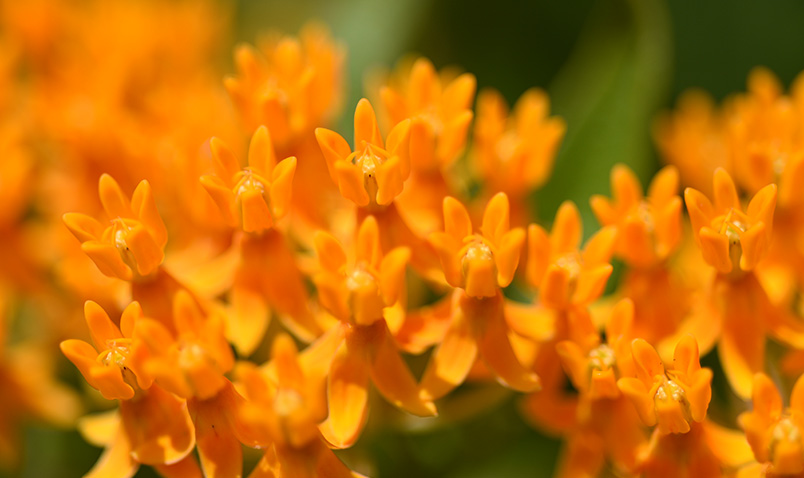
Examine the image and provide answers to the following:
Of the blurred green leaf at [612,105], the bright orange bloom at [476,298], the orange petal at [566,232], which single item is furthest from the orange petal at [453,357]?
the blurred green leaf at [612,105]

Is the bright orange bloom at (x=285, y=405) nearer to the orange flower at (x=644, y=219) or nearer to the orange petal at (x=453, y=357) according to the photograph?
the orange petal at (x=453, y=357)

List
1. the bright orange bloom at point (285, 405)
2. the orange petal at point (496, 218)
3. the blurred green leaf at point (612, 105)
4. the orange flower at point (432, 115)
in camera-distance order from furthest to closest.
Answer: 1. the blurred green leaf at point (612, 105)
2. the orange flower at point (432, 115)
3. the orange petal at point (496, 218)
4. the bright orange bloom at point (285, 405)

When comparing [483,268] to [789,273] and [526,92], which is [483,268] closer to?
[789,273]

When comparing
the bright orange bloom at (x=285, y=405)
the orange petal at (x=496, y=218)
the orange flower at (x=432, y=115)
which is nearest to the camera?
the bright orange bloom at (x=285, y=405)

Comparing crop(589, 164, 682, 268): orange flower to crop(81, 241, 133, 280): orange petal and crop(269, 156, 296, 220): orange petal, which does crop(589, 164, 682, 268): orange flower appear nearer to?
crop(269, 156, 296, 220): orange petal

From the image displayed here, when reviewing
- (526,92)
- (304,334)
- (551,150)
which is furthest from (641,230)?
(526,92)

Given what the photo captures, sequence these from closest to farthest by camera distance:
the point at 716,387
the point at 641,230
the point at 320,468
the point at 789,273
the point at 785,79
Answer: the point at 320,468 < the point at 641,230 < the point at 789,273 < the point at 716,387 < the point at 785,79
